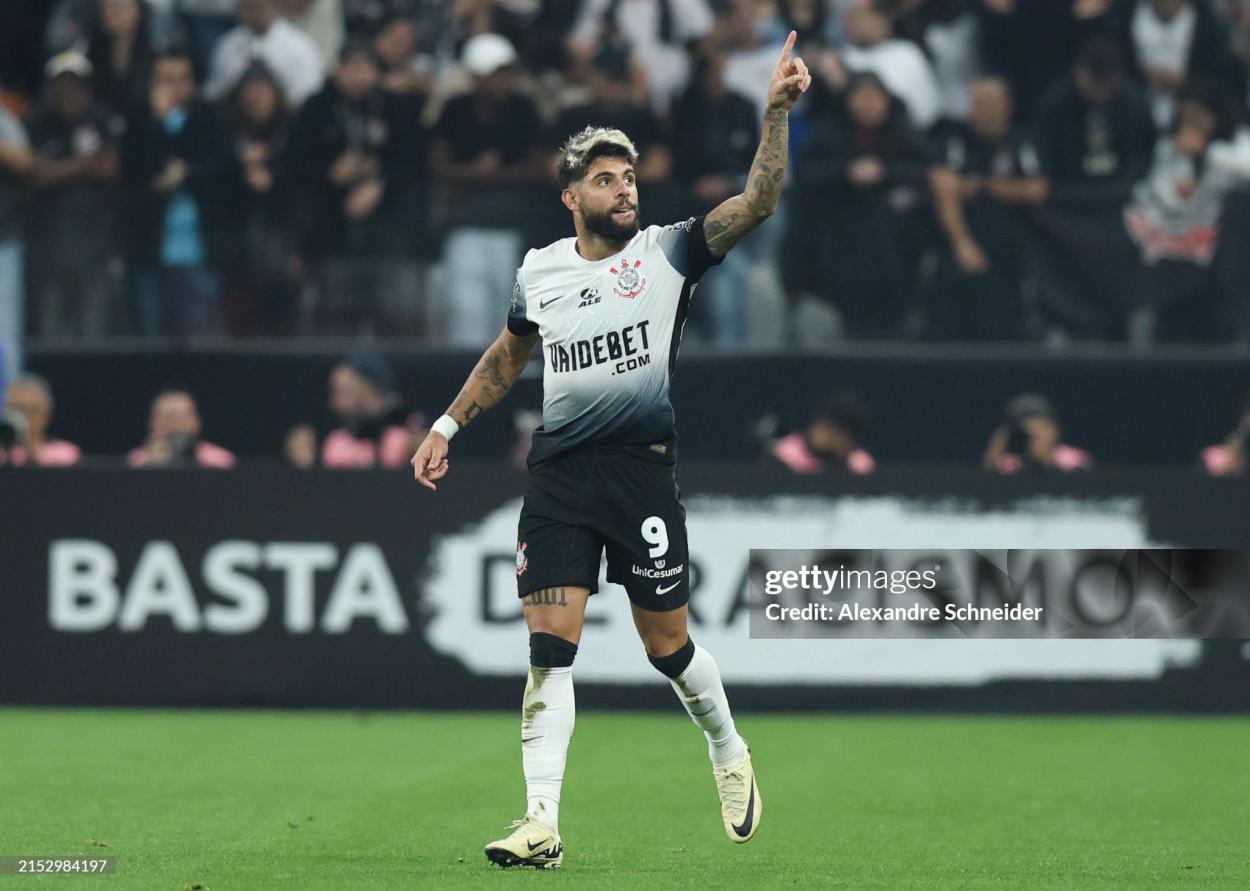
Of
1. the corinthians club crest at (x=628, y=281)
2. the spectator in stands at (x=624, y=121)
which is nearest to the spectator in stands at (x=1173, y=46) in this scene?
the spectator in stands at (x=624, y=121)

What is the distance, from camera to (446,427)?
771 cm

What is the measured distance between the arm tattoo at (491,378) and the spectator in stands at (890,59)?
817 centimetres

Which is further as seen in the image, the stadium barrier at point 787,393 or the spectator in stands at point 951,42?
the spectator in stands at point 951,42

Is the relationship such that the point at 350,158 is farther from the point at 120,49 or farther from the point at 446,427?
the point at 446,427

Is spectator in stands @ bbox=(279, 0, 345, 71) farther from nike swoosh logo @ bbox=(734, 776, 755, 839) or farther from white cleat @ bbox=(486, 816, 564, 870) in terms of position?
white cleat @ bbox=(486, 816, 564, 870)

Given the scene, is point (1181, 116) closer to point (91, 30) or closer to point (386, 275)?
point (386, 275)

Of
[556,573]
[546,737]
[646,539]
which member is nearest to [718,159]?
[646,539]

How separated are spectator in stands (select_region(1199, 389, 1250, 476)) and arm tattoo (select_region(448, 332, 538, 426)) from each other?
717 centimetres

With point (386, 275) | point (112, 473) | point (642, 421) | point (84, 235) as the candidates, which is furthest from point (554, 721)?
point (84, 235)

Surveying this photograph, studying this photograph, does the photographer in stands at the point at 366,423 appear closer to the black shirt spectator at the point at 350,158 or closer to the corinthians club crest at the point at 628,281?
the black shirt spectator at the point at 350,158

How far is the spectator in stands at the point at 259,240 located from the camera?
14703 mm

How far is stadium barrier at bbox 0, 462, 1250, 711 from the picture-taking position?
12.7 meters

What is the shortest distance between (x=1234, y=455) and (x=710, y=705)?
7.31 m

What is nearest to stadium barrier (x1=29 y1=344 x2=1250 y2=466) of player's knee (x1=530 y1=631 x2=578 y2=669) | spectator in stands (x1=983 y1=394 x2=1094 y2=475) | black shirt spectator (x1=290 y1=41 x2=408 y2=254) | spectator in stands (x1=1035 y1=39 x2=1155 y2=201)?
black shirt spectator (x1=290 y1=41 x2=408 y2=254)
